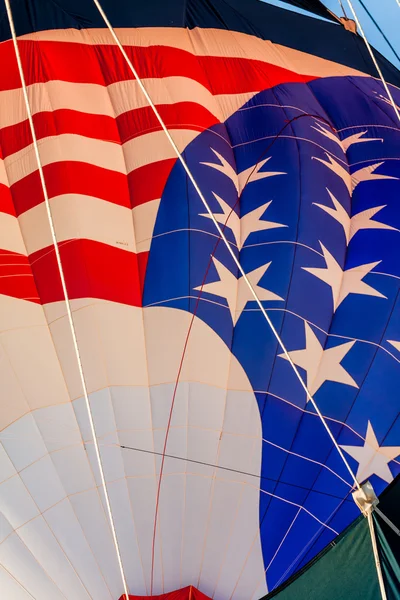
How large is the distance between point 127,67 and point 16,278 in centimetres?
159

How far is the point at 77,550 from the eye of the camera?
3654 millimetres

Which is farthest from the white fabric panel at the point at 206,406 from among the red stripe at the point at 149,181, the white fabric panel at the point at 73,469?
the red stripe at the point at 149,181

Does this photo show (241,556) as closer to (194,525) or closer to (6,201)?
(194,525)

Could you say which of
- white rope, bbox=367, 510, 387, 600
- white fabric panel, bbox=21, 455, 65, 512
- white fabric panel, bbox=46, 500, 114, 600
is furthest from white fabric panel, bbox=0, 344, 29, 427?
white rope, bbox=367, 510, 387, 600

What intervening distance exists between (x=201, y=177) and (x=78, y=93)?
93cm

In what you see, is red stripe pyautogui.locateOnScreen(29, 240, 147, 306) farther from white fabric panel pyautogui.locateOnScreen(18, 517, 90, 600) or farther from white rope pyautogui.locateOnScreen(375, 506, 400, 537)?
white rope pyautogui.locateOnScreen(375, 506, 400, 537)

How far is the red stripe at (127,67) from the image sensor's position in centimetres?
425

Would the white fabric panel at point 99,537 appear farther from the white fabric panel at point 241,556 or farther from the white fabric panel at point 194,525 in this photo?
the white fabric panel at point 241,556

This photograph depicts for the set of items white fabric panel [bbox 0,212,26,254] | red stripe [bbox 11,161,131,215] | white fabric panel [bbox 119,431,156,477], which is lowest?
white fabric panel [bbox 119,431,156,477]

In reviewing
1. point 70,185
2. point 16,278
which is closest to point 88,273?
point 16,278

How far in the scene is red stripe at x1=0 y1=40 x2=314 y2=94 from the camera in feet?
14.0

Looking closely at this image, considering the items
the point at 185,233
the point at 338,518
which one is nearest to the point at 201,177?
the point at 185,233

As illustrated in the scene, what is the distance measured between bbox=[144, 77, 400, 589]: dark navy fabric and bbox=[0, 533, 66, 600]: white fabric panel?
1176 mm

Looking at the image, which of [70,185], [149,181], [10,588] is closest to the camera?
[10,588]
